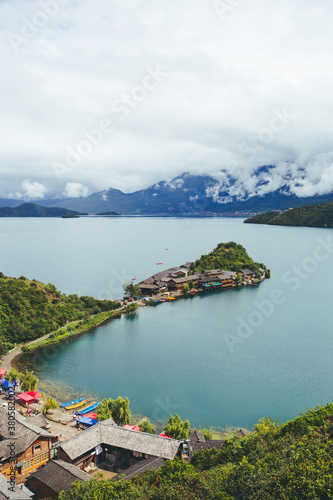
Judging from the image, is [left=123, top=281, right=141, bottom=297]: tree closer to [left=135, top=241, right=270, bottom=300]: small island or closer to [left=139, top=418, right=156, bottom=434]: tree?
[left=135, top=241, right=270, bottom=300]: small island

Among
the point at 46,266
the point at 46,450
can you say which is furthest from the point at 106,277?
the point at 46,450

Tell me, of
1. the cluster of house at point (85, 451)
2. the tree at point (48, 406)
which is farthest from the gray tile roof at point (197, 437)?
the tree at point (48, 406)

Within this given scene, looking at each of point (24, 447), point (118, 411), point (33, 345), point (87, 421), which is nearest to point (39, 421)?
point (87, 421)

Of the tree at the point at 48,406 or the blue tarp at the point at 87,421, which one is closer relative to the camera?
the blue tarp at the point at 87,421

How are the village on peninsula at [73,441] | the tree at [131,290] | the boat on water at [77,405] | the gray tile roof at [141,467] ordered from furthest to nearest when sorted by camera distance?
1. the tree at [131,290]
2. the boat on water at [77,405]
3. the village on peninsula at [73,441]
4. the gray tile roof at [141,467]

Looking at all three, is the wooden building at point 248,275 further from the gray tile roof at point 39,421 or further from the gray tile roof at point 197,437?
the gray tile roof at point 39,421

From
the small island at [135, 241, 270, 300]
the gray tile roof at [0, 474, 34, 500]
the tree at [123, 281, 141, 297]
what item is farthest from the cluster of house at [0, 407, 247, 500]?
the small island at [135, 241, 270, 300]

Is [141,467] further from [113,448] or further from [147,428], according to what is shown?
[147,428]
